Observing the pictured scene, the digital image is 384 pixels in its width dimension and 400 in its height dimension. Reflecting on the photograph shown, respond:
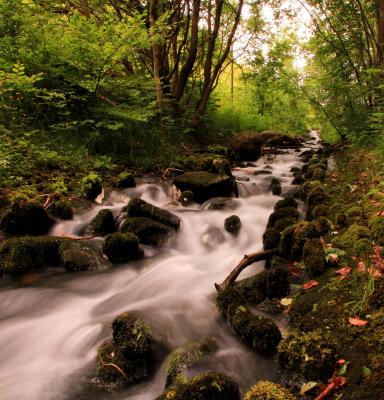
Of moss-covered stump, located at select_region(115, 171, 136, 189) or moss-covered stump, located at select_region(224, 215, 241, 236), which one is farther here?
moss-covered stump, located at select_region(115, 171, 136, 189)

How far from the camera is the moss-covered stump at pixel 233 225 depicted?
5941 mm

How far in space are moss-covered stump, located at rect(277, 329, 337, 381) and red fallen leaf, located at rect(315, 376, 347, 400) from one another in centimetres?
7

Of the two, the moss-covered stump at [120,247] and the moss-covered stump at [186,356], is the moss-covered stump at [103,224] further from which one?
the moss-covered stump at [186,356]

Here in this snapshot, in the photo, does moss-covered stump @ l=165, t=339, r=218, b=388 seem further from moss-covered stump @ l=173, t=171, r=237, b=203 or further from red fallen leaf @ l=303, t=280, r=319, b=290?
moss-covered stump @ l=173, t=171, r=237, b=203

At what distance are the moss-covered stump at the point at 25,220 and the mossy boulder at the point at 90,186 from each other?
126cm

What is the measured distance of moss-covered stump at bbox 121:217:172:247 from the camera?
5453 mm

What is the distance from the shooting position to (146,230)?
5.51 meters

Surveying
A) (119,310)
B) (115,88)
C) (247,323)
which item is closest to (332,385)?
(247,323)

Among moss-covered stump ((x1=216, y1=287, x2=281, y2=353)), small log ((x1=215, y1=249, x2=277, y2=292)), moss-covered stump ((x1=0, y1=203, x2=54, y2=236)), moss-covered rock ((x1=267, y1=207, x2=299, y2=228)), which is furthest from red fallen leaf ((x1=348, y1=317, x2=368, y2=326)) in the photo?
moss-covered stump ((x1=0, y1=203, x2=54, y2=236))

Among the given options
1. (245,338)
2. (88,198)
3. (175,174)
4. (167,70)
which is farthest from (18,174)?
(167,70)

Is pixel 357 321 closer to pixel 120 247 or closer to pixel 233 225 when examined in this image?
pixel 120 247

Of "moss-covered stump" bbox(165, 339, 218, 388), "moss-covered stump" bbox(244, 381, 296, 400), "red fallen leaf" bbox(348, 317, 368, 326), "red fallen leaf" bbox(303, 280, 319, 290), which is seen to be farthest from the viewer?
"red fallen leaf" bbox(303, 280, 319, 290)

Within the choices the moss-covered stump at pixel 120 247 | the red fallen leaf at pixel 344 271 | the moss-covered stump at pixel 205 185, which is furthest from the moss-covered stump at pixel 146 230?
the red fallen leaf at pixel 344 271

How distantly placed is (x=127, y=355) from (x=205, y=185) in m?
5.17
